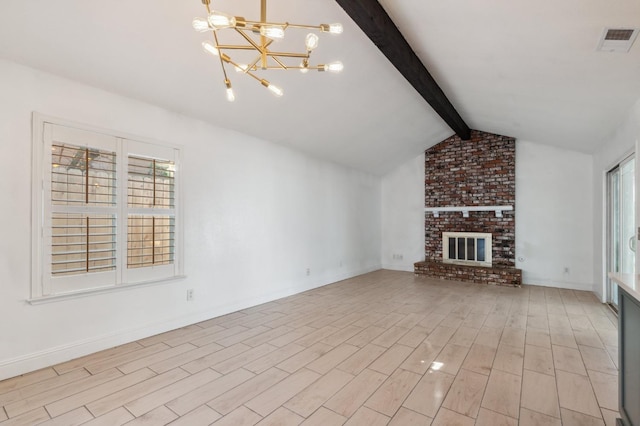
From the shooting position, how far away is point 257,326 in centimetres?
374

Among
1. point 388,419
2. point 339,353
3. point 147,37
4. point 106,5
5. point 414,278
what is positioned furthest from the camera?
point 414,278

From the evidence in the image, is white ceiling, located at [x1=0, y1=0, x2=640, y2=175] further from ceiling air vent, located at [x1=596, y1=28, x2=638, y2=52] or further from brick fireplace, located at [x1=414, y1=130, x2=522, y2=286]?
brick fireplace, located at [x1=414, y1=130, x2=522, y2=286]

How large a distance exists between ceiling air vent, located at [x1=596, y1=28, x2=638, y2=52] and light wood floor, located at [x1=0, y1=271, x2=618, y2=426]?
2.57 m

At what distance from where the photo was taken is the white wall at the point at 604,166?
3.46 meters

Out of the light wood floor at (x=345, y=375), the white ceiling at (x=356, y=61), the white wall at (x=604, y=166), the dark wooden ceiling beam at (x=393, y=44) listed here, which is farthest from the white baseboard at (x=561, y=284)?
the dark wooden ceiling beam at (x=393, y=44)

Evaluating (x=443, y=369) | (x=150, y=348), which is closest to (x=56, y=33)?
(x=150, y=348)

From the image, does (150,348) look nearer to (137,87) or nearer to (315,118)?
(137,87)

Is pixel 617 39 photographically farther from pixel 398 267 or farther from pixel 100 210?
pixel 398 267

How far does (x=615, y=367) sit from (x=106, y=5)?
489 centimetres

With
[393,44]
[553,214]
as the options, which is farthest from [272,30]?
[553,214]

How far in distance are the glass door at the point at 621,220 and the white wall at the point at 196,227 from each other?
4273mm

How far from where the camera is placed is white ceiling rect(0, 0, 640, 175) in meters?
2.31

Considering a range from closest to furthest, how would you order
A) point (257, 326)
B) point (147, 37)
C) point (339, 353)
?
point (147, 37) < point (339, 353) < point (257, 326)

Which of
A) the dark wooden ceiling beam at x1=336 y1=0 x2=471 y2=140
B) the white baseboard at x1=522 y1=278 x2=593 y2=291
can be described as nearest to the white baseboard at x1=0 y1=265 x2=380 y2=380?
the dark wooden ceiling beam at x1=336 y1=0 x2=471 y2=140
